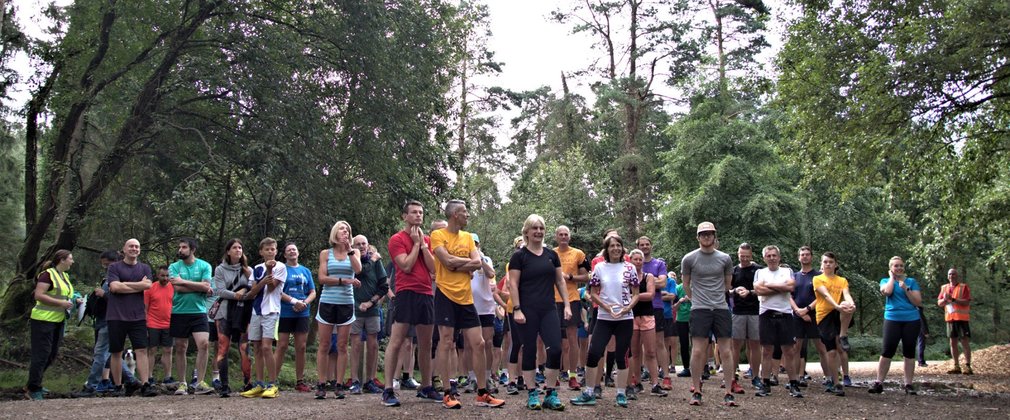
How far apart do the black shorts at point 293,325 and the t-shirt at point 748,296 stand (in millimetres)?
5367

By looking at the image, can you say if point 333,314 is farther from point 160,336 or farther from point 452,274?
point 160,336

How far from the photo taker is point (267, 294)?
28.6 feet

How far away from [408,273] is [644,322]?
3.10 metres

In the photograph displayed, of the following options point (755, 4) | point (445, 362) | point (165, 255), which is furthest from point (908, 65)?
point (755, 4)

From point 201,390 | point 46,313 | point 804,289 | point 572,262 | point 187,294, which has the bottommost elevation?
point 201,390

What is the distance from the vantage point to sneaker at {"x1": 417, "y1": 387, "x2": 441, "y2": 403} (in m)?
7.86

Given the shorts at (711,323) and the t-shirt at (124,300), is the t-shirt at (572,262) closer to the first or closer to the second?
the shorts at (711,323)

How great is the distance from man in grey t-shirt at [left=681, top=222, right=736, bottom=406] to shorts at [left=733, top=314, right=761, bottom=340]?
4.78ft

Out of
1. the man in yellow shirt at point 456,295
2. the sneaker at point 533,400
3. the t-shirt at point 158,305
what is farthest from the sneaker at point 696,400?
the t-shirt at point 158,305

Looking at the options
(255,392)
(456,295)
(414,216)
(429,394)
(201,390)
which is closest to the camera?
(456,295)

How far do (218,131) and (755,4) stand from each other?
18.2 m

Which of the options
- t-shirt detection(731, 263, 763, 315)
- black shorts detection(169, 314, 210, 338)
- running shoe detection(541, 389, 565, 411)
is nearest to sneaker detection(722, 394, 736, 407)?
t-shirt detection(731, 263, 763, 315)

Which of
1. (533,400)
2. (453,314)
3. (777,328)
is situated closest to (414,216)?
(453,314)

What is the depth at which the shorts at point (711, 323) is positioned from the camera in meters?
8.24
